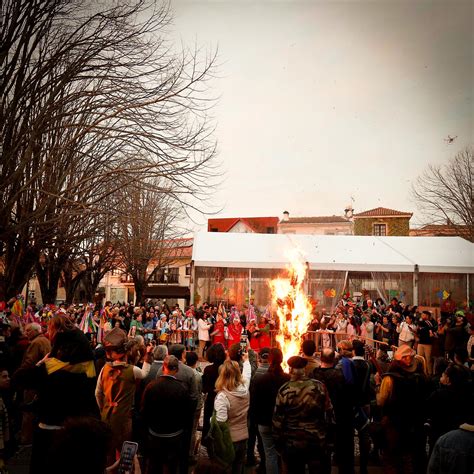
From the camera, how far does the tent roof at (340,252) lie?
22.8 meters

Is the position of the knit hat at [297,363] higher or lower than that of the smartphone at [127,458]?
higher

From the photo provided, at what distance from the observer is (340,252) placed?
2419 centimetres

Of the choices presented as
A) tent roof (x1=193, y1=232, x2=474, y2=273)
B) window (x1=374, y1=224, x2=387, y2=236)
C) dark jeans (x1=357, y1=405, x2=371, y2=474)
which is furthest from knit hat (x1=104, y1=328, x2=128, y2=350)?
window (x1=374, y1=224, x2=387, y2=236)

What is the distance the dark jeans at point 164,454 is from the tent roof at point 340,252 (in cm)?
1754

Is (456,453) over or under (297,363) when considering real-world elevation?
under

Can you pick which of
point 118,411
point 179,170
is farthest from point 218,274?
point 118,411

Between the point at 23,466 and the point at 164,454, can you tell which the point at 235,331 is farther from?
the point at 164,454

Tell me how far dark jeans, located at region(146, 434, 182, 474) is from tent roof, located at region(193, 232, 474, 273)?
17537 millimetres

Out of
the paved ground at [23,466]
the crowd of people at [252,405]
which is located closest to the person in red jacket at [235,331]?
Result: the crowd of people at [252,405]

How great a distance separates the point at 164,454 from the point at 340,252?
2024 centimetres

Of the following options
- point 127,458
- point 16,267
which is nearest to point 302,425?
point 127,458

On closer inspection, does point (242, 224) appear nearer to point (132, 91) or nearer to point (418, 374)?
point (132, 91)

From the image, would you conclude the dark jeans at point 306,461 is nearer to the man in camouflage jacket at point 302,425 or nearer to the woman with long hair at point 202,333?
the man in camouflage jacket at point 302,425

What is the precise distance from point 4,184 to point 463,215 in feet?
81.4
